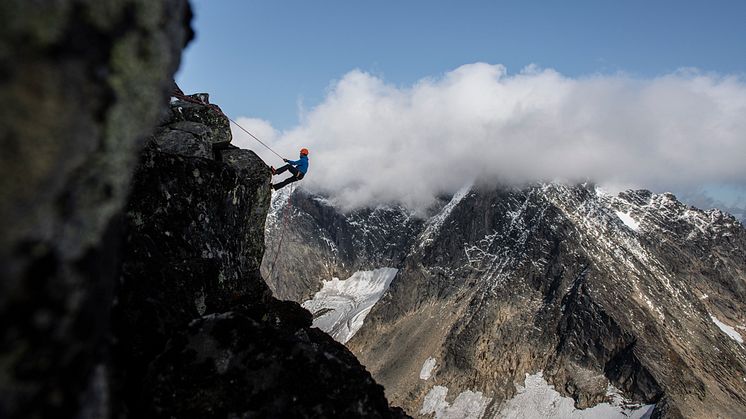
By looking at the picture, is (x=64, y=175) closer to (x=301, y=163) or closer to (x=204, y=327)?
(x=204, y=327)

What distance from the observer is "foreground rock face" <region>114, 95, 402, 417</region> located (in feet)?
29.5

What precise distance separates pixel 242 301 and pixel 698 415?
762 feet

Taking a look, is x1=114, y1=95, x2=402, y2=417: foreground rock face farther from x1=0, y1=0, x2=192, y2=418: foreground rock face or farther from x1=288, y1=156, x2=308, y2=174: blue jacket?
x1=288, y1=156, x2=308, y2=174: blue jacket

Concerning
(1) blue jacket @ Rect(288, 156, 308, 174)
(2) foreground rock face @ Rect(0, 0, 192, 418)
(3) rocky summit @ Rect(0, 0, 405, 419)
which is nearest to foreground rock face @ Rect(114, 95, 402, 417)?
(3) rocky summit @ Rect(0, 0, 405, 419)

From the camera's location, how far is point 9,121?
10.7 feet

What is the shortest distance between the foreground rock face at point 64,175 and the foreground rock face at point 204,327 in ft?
7.59

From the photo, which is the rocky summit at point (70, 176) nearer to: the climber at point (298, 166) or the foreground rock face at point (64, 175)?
the foreground rock face at point (64, 175)

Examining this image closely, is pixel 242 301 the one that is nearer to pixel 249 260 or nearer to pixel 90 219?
pixel 249 260

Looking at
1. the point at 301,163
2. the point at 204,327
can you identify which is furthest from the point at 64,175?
the point at 301,163

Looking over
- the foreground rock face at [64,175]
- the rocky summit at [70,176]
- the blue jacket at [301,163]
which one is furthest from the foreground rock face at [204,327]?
the blue jacket at [301,163]

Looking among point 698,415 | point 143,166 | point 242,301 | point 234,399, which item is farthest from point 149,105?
point 698,415

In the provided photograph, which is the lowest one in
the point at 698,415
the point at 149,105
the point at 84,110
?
the point at 84,110

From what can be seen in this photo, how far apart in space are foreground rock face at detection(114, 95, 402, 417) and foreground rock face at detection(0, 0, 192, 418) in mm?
2313

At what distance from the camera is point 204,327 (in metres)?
10.2
